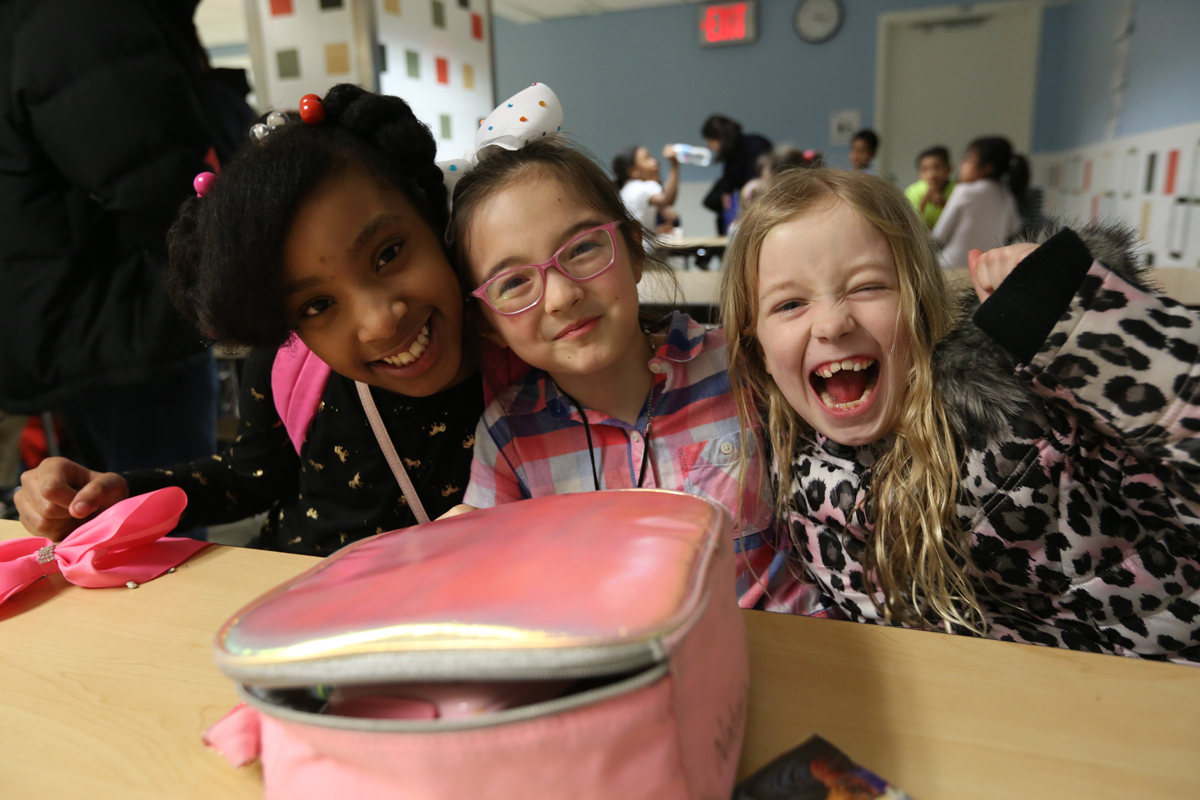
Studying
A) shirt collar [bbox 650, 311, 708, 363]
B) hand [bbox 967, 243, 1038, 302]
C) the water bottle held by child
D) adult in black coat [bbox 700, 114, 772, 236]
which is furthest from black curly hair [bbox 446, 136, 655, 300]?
the water bottle held by child

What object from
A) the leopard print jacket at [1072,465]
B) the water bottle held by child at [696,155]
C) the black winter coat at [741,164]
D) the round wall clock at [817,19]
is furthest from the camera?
the water bottle held by child at [696,155]

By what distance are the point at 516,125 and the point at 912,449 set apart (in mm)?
681

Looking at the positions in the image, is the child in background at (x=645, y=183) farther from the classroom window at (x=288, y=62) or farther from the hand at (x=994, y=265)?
the hand at (x=994, y=265)

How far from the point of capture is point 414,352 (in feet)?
3.31

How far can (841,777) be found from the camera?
0.49 metres

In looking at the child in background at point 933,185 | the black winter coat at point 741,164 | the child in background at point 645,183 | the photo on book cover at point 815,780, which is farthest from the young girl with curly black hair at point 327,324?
the black winter coat at point 741,164

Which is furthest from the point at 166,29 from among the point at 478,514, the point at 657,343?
the point at 478,514

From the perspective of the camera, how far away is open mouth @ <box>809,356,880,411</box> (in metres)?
0.90

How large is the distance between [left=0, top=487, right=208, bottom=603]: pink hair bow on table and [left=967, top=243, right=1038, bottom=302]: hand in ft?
3.29

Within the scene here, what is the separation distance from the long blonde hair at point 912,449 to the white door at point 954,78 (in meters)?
6.53

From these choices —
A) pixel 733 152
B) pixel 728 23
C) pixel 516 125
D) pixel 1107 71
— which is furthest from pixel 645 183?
pixel 516 125

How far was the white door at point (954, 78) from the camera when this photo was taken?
6480 millimetres

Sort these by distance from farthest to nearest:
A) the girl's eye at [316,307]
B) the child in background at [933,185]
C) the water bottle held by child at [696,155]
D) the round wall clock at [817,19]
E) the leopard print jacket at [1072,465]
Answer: the water bottle held by child at [696,155] → the round wall clock at [817,19] → the child in background at [933,185] → the girl's eye at [316,307] → the leopard print jacket at [1072,465]

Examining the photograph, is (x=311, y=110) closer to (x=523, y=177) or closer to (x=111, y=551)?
(x=523, y=177)
